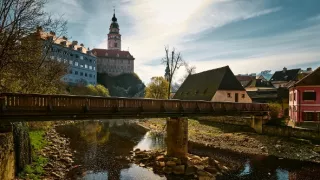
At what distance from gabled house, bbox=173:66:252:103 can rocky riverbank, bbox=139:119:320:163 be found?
6.08 metres

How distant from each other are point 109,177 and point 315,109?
90.1 ft

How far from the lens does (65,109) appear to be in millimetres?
16156

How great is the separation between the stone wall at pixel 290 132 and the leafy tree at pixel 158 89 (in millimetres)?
33549

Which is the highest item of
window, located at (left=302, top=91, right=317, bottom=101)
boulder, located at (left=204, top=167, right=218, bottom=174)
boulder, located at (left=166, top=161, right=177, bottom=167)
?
window, located at (left=302, top=91, right=317, bottom=101)

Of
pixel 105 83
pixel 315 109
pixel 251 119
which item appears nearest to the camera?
pixel 315 109

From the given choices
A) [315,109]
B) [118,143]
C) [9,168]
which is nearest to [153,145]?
[118,143]

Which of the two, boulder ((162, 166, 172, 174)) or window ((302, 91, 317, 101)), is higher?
window ((302, 91, 317, 101))

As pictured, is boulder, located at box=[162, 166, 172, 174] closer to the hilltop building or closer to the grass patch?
the grass patch

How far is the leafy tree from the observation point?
2491 inches

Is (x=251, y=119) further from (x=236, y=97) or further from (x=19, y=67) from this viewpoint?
(x=19, y=67)

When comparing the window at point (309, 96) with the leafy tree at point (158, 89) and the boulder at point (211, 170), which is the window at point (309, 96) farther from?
the leafy tree at point (158, 89)

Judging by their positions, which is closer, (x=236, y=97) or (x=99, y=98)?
(x=99, y=98)

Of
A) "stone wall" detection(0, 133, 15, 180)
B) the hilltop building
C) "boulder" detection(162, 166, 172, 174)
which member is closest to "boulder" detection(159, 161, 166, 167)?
"boulder" detection(162, 166, 172, 174)

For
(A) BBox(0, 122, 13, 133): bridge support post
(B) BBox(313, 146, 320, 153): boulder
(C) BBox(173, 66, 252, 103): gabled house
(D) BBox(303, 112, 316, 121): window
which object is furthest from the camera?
(C) BBox(173, 66, 252, 103): gabled house
